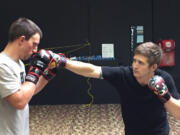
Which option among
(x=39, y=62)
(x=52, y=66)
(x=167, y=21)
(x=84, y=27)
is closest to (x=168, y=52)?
(x=167, y=21)

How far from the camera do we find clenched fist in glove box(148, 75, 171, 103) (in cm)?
150

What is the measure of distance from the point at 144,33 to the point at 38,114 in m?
2.60

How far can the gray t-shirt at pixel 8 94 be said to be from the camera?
1260 mm

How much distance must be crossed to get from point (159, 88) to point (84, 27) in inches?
126

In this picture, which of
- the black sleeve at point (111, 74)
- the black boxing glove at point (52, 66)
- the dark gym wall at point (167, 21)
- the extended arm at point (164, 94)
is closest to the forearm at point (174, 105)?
the extended arm at point (164, 94)

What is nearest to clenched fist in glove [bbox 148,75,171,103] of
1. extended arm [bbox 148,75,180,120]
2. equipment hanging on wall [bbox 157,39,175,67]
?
extended arm [bbox 148,75,180,120]

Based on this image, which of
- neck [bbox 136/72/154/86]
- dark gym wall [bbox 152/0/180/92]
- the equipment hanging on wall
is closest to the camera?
neck [bbox 136/72/154/86]

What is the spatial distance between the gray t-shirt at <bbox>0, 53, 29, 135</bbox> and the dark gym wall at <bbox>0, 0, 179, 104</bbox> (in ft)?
10.3

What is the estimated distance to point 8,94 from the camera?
126cm

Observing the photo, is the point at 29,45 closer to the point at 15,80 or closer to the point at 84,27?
the point at 15,80

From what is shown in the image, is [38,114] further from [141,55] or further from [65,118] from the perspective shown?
[141,55]

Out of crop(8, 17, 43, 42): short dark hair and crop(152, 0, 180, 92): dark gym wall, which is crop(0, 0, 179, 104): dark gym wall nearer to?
crop(152, 0, 180, 92): dark gym wall

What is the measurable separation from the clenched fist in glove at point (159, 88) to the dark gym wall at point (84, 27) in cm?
300

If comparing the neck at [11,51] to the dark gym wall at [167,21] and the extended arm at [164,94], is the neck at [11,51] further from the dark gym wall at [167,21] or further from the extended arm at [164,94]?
the dark gym wall at [167,21]
